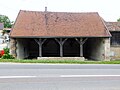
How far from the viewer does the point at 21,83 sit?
8.84 meters

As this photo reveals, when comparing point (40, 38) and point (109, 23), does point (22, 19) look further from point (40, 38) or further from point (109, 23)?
point (109, 23)

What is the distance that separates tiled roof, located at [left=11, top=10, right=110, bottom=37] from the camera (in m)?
24.9

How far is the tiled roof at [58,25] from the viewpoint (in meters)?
24.9

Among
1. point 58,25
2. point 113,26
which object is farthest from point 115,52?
point 58,25

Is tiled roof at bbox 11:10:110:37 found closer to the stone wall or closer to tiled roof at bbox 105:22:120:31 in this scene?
tiled roof at bbox 105:22:120:31

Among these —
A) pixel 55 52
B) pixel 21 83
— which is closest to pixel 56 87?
pixel 21 83

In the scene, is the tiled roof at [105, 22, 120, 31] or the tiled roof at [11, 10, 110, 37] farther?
the tiled roof at [105, 22, 120, 31]

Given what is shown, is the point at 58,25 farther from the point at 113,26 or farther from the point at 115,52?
the point at 115,52

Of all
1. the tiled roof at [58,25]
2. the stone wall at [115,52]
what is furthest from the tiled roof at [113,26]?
the stone wall at [115,52]

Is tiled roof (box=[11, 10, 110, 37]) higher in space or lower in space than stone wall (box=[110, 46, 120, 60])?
higher

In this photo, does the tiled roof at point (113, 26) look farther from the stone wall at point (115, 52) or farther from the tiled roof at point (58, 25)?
the stone wall at point (115, 52)

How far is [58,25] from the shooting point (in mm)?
26547

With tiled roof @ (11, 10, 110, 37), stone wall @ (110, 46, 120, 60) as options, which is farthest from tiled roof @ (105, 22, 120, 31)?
stone wall @ (110, 46, 120, 60)

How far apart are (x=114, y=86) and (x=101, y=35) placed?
54.7 ft
